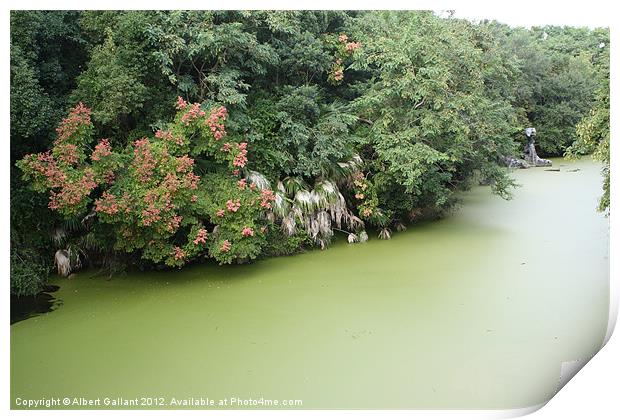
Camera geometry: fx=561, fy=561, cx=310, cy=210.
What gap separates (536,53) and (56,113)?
21.4ft

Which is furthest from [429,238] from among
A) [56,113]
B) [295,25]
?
[56,113]

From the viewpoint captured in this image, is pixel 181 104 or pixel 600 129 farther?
pixel 181 104

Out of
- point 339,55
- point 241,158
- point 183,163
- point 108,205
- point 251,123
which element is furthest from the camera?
point 339,55

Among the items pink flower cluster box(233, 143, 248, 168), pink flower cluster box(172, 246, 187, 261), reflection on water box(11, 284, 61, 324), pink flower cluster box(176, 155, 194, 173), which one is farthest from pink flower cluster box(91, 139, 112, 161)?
reflection on water box(11, 284, 61, 324)

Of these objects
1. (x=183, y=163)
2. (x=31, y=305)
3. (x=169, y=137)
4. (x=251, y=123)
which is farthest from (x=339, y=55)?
(x=31, y=305)

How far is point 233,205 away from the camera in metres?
5.26

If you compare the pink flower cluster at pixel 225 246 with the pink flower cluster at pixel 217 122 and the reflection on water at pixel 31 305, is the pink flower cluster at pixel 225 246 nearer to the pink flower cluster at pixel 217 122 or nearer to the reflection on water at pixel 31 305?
the pink flower cluster at pixel 217 122

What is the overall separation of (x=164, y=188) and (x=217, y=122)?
32.5 inches

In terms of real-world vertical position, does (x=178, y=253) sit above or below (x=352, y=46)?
below

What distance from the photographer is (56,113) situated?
5.02 meters

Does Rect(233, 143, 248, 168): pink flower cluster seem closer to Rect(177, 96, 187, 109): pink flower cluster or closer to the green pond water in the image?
Rect(177, 96, 187, 109): pink flower cluster

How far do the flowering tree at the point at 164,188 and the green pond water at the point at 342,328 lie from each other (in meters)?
0.35

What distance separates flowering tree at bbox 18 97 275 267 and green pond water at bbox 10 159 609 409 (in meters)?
0.35

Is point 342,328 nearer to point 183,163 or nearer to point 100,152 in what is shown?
point 183,163
